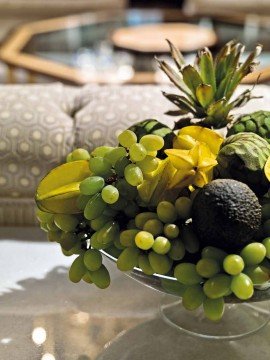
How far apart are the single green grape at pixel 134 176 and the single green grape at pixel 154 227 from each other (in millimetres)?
45

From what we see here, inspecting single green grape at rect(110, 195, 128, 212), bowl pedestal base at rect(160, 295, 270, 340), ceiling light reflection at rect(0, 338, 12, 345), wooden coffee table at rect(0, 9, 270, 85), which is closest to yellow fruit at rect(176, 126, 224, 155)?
single green grape at rect(110, 195, 128, 212)

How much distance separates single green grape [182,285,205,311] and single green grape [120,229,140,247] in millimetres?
79

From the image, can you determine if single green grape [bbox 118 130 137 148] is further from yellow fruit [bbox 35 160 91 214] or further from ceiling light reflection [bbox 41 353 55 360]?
ceiling light reflection [bbox 41 353 55 360]

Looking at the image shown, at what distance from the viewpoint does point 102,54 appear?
8.86ft

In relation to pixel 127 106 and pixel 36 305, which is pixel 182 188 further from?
pixel 127 106

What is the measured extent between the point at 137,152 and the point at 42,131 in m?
0.43

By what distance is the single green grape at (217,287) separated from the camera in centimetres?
58

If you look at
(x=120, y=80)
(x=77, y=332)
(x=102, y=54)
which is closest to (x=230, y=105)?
(x=77, y=332)

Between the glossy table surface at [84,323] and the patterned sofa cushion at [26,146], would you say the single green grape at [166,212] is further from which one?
the patterned sofa cushion at [26,146]

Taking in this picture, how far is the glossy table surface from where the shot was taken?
28.3 inches

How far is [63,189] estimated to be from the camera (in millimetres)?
684

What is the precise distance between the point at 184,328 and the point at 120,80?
1384mm

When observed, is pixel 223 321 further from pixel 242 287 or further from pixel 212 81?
pixel 212 81

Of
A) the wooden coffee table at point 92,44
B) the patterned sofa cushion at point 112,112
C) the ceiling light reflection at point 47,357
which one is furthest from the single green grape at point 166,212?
the wooden coffee table at point 92,44
